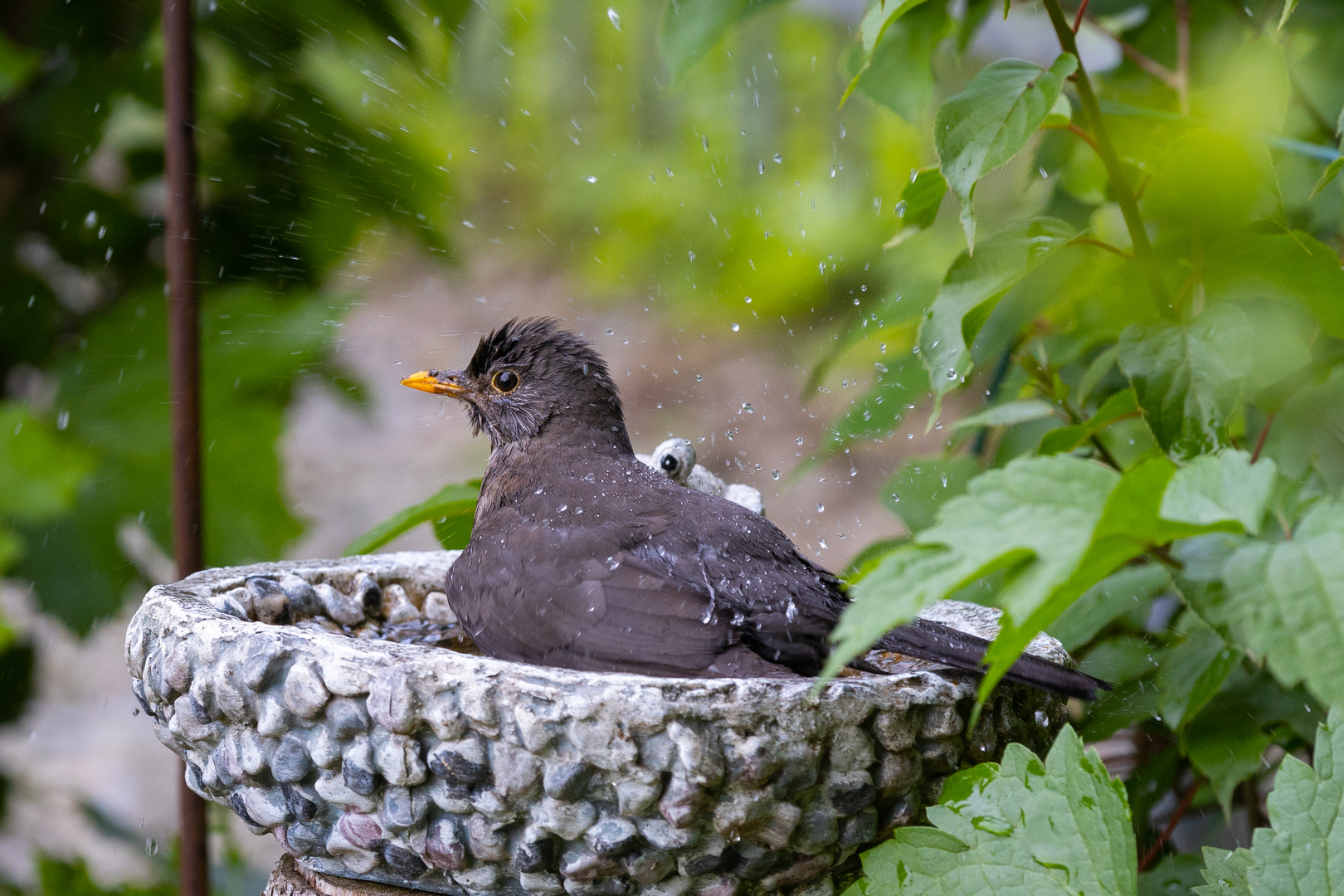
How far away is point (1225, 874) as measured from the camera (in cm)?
107

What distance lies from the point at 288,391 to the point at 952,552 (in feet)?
7.32

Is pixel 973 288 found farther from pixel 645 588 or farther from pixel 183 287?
pixel 183 287

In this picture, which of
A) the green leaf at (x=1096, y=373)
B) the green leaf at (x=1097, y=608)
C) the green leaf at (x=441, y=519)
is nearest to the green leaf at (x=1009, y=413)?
the green leaf at (x=1096, y=373)

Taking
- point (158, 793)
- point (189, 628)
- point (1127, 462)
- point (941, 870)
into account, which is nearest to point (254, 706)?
point (189, 628)

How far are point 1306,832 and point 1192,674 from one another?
0.48 metres

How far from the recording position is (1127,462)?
171 centimetres

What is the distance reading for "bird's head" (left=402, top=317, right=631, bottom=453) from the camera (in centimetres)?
197

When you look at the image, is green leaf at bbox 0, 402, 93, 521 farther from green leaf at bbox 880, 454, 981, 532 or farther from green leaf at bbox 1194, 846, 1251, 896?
green leaf at bbox 1194, 846, 1251, 896

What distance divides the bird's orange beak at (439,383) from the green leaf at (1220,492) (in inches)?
60.4

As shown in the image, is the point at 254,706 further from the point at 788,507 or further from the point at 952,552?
the point at 788,507

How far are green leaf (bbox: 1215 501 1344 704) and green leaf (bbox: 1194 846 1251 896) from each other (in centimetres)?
41

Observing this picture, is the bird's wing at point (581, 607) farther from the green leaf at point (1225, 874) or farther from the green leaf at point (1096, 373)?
the green leaf at point (1096, 373)

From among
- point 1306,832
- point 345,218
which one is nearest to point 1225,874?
point 1306,832

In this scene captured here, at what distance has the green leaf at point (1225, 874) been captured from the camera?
105cm
